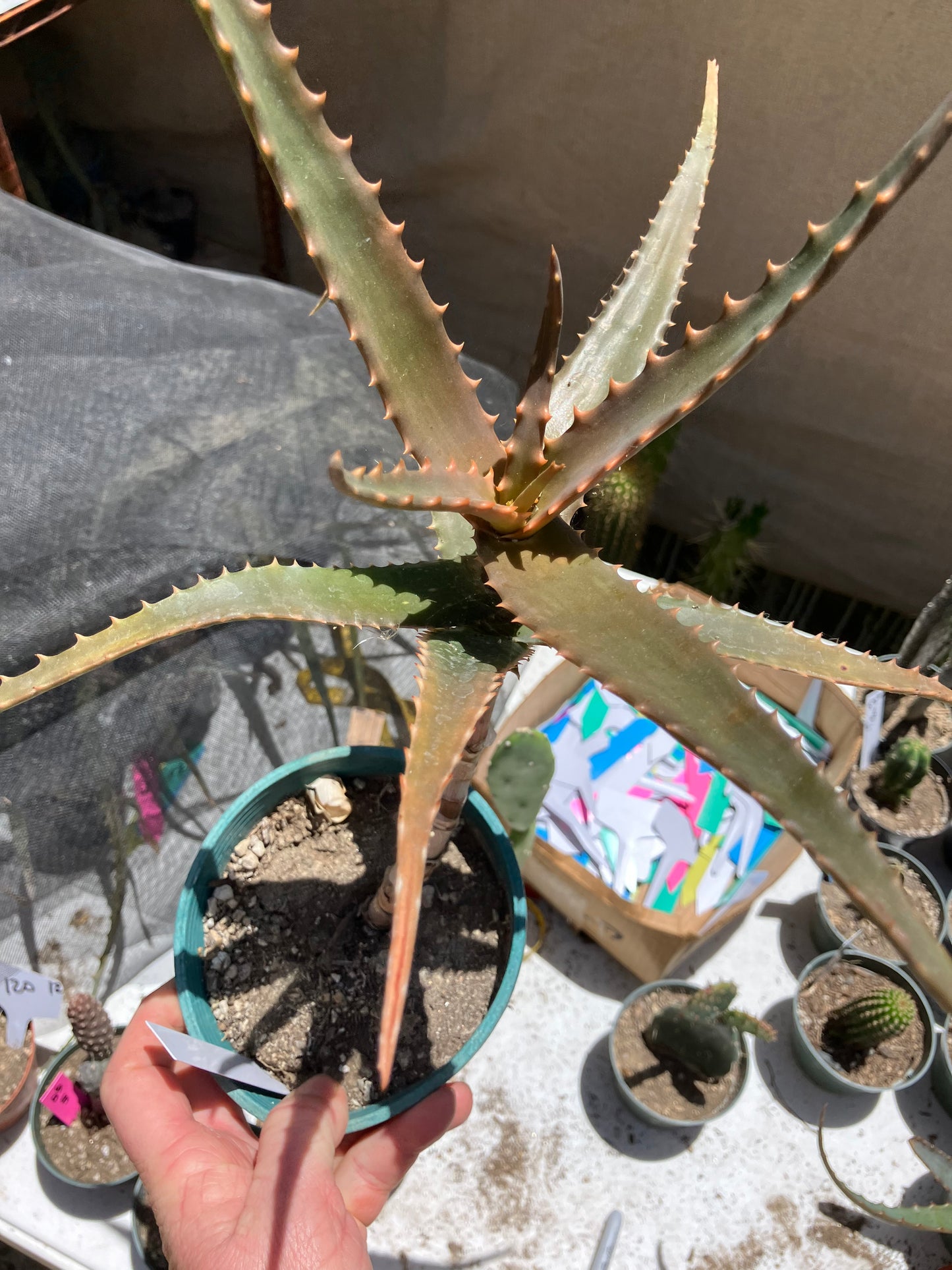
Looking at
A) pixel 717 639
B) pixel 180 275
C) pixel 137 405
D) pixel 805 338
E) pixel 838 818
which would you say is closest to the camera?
pixel 838 818

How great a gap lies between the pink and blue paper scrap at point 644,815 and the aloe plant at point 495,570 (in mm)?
555

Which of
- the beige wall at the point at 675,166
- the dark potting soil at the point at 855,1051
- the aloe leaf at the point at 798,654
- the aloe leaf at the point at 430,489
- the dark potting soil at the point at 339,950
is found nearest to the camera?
the aloe leaf at the point at 430,489

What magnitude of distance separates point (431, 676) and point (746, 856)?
28.8 inches

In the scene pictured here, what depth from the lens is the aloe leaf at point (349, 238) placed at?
0.37 m

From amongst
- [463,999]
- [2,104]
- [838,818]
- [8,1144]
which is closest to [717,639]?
[838,818]

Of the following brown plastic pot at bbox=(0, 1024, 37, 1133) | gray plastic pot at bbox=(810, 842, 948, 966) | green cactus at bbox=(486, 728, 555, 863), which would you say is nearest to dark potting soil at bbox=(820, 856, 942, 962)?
gray plastic pot at bbox=(810, 842, 948, 966)

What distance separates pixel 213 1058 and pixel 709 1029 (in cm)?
47

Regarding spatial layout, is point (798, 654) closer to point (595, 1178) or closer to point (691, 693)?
point (691, 693)

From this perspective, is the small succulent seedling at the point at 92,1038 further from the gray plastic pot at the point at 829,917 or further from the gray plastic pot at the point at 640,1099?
the gray plastic pot at the point at 829,917

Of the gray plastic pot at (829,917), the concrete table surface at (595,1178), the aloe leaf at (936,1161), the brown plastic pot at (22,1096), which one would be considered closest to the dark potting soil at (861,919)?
the gray plastic pot at (829,917)

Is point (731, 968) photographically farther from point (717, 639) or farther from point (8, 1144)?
point (8, 1144)

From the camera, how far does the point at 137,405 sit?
30.1 inches

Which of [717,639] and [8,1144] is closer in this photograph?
[717,639]

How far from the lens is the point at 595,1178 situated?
0.84 metres
